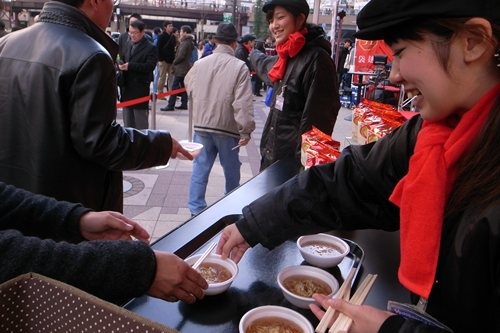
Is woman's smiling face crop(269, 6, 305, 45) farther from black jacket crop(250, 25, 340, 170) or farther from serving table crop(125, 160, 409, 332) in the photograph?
serving table crop(125, 160, 409, 332)

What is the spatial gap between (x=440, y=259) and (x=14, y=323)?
94 centimetres

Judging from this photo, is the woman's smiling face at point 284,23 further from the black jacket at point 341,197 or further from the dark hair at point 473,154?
the dark hair at point 473,154

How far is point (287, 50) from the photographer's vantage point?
3199mm

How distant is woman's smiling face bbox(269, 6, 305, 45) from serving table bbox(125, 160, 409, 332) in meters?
1.68

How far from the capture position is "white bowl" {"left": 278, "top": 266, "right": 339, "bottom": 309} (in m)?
1.20

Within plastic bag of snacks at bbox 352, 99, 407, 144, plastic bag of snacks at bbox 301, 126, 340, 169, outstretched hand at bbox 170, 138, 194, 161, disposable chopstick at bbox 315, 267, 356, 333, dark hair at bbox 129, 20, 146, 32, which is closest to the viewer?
disposable chopstick at bbox 315, 267, 356, 333

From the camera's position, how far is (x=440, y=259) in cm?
101

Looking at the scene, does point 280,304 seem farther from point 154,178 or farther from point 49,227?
point 154,178

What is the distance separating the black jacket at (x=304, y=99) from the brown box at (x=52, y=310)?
2.33 meters

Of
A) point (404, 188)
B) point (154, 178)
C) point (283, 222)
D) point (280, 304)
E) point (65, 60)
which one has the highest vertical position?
point (65, 60)

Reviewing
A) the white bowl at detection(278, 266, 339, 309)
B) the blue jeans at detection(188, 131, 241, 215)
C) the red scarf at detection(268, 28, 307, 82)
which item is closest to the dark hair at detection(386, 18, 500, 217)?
the white bowl at detection(278, 266, 339, 309)

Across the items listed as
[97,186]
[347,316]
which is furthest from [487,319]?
[97,186]

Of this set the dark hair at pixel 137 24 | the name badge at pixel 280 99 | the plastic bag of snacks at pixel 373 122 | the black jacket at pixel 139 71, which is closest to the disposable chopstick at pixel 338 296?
the plastic bag of snacks at pixel 373 122

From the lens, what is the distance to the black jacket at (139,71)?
21.5 feet
